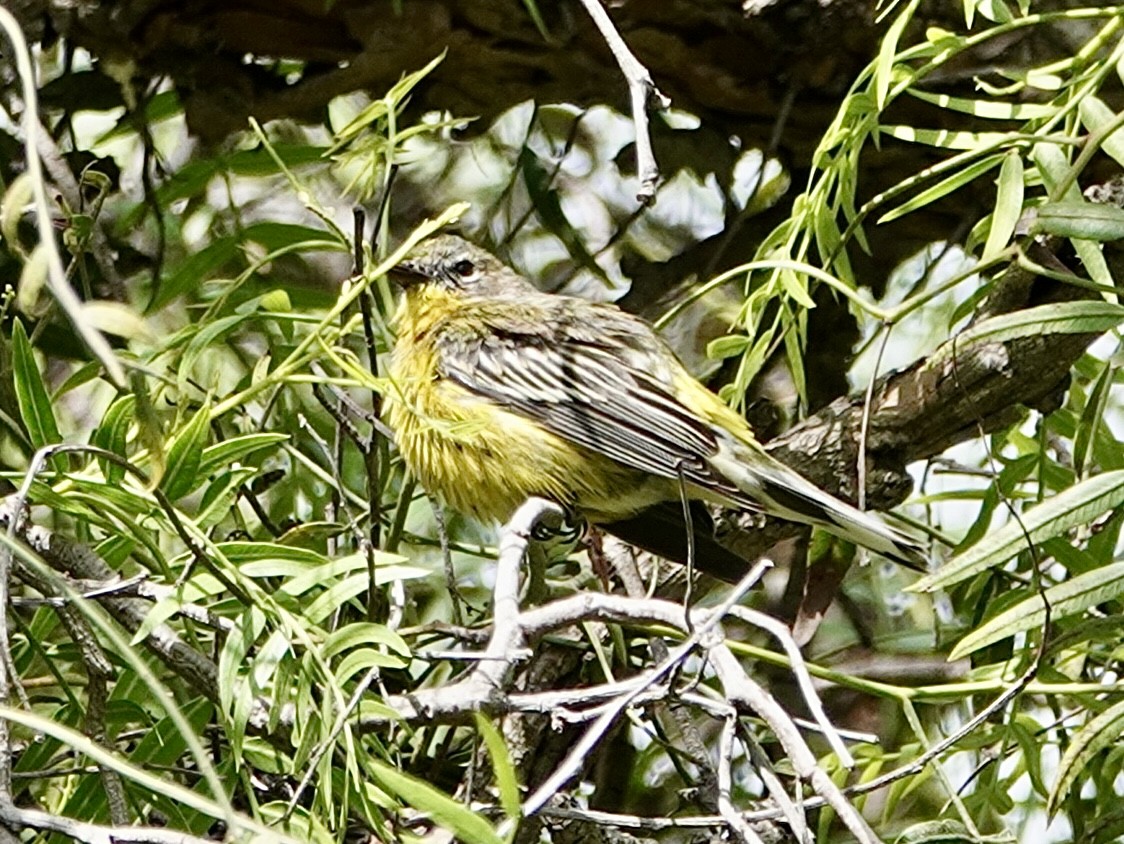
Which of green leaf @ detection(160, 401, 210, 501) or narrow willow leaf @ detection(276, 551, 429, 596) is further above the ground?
green leaf @ detection(160, 401, 210, 501)

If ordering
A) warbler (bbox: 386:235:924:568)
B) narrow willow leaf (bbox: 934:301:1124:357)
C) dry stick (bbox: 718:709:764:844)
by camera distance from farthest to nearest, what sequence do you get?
1. warbler (bbox: 386:235:924:568)
2. narrow willow leaf (bbox: 934:301:1124:357)
3. dry stick (bbox: 718:709:764:844)

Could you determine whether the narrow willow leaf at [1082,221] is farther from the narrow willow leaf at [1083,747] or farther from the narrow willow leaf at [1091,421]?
the narrow willow leaf at [1083,747]

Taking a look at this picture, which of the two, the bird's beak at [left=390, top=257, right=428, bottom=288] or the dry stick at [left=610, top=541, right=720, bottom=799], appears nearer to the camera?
the dry stick at [left=610, top=541, right=720, bottom=799]

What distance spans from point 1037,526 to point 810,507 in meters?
0.77

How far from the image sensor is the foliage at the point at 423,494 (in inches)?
58.9

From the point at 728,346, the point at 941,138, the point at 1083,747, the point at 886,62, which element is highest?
the point at 886,62

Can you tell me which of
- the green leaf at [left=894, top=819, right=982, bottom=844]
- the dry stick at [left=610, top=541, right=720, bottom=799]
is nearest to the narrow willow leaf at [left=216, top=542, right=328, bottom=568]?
the dry stick at [left=610, top=541, right=720, bottom=799]

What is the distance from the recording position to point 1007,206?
1.82m

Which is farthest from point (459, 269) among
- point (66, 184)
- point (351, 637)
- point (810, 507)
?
point (351, 637)

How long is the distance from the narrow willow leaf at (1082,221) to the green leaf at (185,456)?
30.7 inches

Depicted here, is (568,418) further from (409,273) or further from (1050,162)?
(1050,162)

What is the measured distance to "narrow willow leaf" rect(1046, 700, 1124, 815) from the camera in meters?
1.42

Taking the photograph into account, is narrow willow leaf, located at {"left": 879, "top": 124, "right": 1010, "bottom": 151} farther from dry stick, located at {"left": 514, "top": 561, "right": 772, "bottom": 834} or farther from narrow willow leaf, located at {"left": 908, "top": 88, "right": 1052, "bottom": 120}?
dry stick, located at {"left": 514, "top": 561, "right": 772, "bottom": 834}

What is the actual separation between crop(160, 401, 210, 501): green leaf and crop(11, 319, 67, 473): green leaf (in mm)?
97
